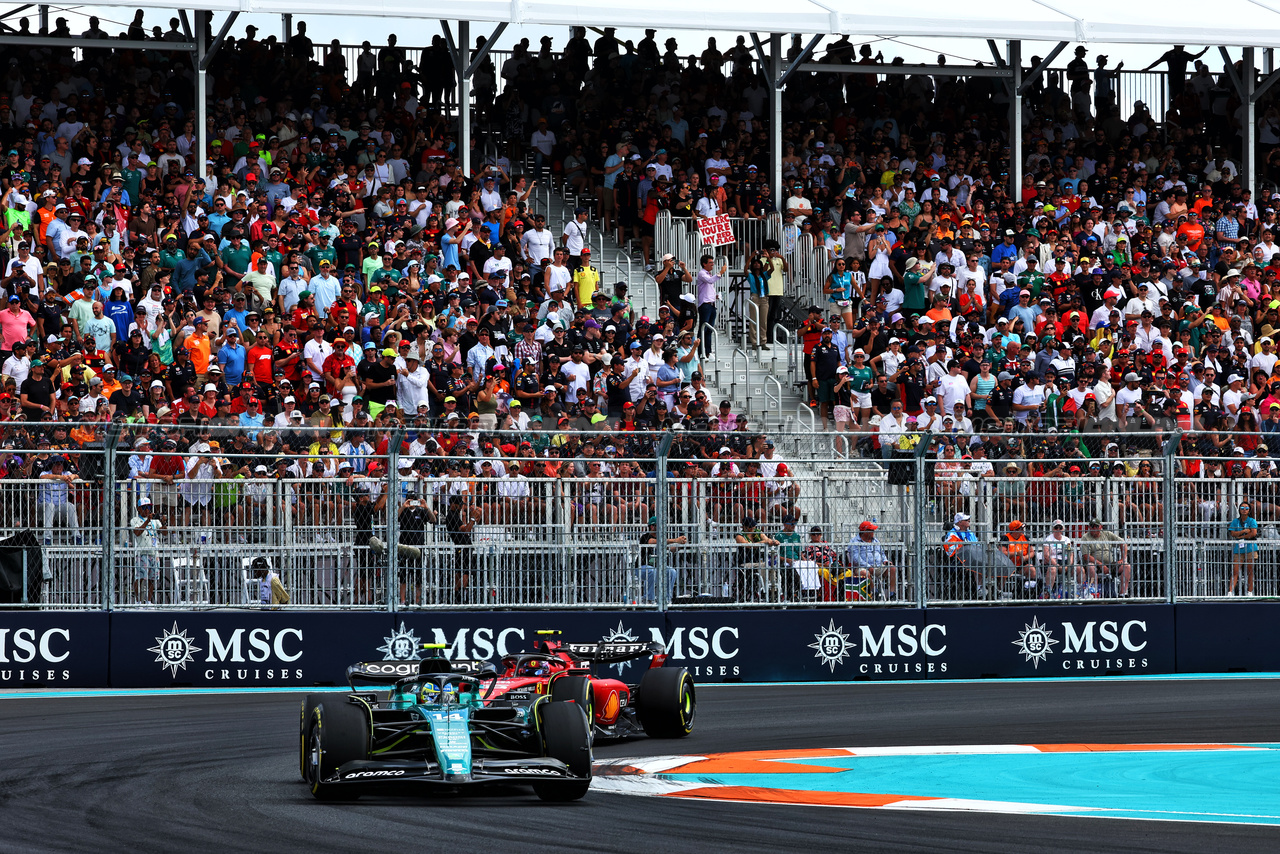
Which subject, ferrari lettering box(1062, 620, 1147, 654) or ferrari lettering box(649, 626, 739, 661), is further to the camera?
ferrari lettering box(1062, 620, 1147, 654)

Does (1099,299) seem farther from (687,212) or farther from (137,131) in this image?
(137,131)

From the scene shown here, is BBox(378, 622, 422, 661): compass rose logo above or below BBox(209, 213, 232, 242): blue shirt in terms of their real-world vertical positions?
below

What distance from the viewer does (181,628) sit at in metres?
17.0

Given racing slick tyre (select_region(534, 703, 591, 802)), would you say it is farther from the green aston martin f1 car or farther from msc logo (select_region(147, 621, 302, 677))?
msc logo (select_region(147, 621, 302, 677))

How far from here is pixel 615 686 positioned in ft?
43.2

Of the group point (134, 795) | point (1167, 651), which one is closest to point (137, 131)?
point (1167, 651)

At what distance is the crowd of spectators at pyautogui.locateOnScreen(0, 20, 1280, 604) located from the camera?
19375 millimetres

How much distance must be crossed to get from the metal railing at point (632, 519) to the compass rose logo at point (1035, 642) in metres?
0.38

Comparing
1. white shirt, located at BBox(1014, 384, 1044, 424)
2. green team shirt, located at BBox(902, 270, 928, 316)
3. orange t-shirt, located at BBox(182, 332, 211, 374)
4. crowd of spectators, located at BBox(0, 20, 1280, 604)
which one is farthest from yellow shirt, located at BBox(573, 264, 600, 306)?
white shirt, located at BBox(1014, 384, 1044, 424)

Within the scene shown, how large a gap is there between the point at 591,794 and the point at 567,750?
0.54 meters

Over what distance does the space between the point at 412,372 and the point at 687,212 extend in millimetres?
7105

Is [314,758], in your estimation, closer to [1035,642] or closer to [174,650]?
[174,650]

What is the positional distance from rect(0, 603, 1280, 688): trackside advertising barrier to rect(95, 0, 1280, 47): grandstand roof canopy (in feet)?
34.5

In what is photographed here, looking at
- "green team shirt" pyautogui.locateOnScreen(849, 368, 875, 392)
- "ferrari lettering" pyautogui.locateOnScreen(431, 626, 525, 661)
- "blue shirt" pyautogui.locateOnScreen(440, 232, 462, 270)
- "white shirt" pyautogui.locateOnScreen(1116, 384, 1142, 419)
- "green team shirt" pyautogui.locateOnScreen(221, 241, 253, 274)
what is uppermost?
"blue shirt" pyautogui.locateOnScreen(440, 232, 462, 270)
